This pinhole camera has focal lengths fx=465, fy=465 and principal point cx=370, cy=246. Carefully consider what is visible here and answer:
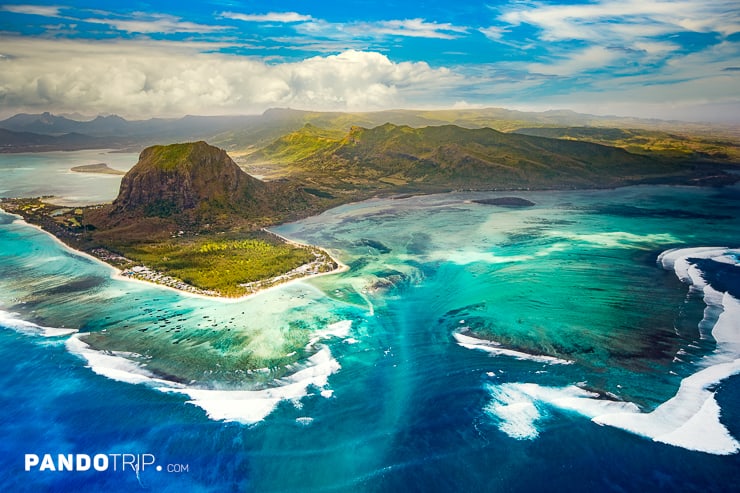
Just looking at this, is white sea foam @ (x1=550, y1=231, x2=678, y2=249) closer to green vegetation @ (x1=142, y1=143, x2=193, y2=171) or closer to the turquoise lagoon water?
the turquoise lagoon water

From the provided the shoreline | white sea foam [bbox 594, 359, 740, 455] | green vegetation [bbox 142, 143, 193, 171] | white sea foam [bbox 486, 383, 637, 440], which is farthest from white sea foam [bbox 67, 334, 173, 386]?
green vegetation [bbox 142, 143, 193, 171]

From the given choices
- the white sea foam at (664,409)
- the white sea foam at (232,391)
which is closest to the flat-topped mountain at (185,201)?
the white sea foam at (232,391)

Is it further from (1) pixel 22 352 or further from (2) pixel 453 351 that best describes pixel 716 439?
(1) pixel 22 352

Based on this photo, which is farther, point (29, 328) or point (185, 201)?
point (185, 201)

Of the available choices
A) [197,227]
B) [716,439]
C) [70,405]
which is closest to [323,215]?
[197,227]

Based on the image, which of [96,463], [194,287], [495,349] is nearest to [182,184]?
[194,287]

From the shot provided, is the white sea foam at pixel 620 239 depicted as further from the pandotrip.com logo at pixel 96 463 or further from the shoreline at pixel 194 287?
the pandotrip.com logo at pixel 96 463

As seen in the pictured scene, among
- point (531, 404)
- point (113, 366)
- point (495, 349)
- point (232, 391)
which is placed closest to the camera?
point (531, 404)

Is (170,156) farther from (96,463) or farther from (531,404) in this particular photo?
(531,404)
